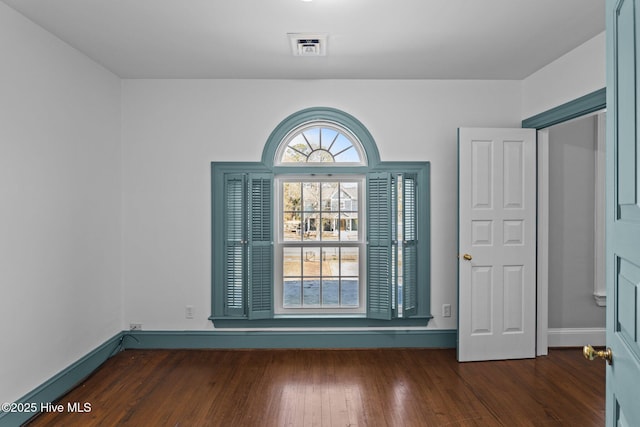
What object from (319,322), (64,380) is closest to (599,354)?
(319,322)

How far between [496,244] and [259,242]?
2.21 metres

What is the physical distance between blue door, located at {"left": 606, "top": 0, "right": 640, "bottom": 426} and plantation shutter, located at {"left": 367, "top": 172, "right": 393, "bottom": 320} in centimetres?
264

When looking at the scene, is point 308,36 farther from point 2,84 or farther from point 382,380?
point 382,380

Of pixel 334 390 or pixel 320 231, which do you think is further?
pixel 320 231

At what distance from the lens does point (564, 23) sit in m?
2.76

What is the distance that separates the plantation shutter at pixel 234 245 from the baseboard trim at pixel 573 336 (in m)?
3.04

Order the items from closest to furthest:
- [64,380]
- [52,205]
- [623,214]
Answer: [623,214] < [52,205] < [64,380]

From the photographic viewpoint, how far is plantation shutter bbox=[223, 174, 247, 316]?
3920 mm

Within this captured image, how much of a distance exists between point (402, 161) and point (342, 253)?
3.57 feet

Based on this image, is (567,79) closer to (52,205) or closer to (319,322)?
(319,322)

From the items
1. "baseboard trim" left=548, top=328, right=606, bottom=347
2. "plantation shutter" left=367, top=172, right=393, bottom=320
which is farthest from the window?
"baseboard trim" left=548, top=328, right=606, bottom=347

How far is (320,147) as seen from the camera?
4062 mm

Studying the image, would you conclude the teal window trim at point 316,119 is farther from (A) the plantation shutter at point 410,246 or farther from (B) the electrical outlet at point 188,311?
(B) the electrical outlet at point 188,311

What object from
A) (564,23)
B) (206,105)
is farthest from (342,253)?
(564,23)
